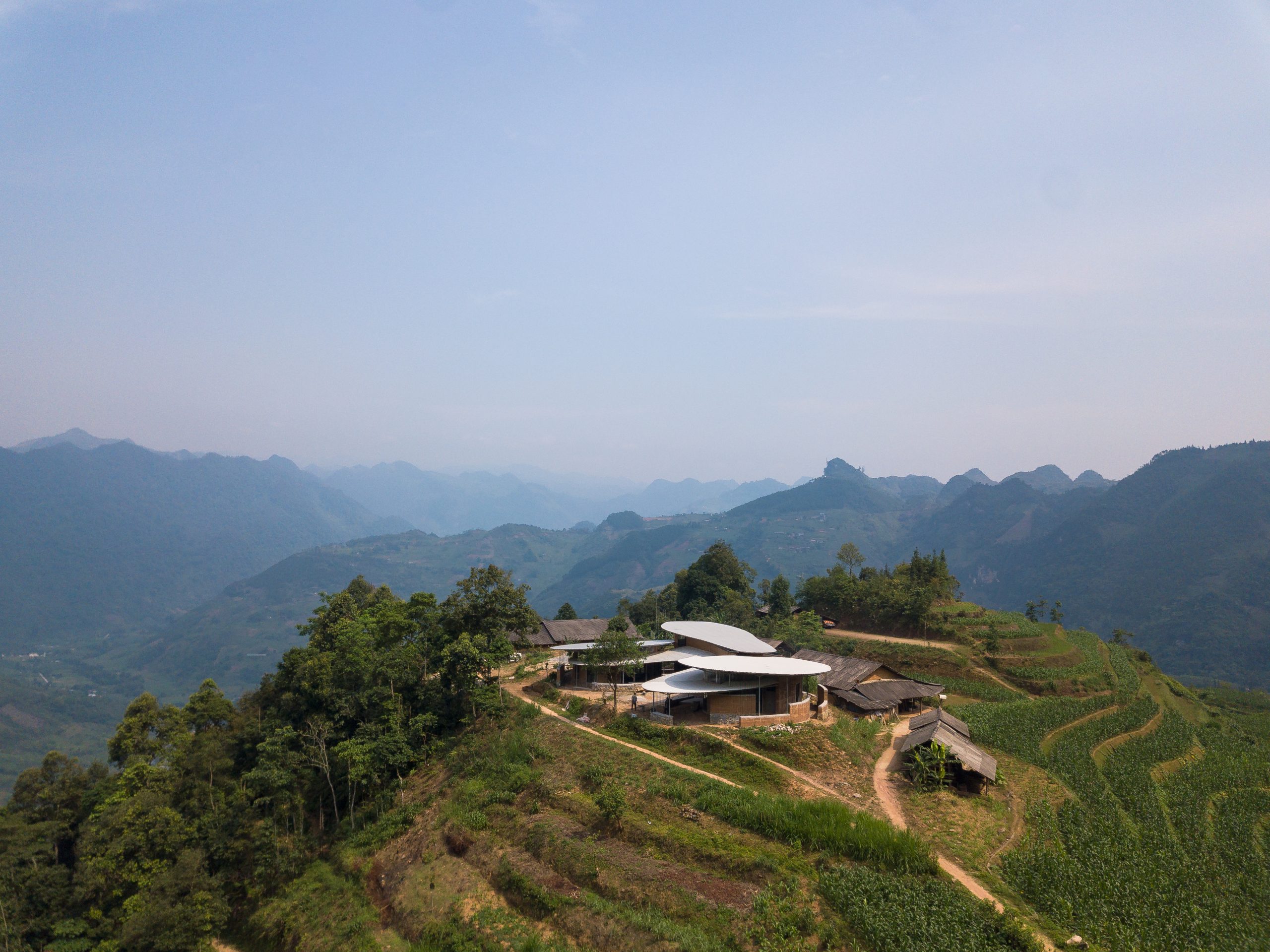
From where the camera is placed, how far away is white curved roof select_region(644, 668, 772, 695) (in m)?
33.4

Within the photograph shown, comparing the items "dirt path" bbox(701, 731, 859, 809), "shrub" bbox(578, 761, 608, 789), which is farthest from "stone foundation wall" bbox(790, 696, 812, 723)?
"shrub" bbox(578, 761, 608, 789)

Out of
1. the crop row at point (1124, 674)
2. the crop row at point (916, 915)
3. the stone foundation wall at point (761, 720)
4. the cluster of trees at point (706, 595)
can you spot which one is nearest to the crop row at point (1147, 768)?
the crop row at point (1124, 674)

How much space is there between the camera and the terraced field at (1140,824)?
66.5 feet

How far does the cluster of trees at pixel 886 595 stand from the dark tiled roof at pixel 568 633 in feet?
89.2

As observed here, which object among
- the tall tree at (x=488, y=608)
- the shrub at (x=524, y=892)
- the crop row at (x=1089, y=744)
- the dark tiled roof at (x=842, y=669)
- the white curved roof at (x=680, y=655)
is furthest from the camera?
the dark tiled roof at (x=842, y=669)

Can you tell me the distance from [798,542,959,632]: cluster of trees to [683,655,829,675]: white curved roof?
33.4 metres

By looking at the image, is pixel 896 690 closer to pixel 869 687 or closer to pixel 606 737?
pixel 869 687

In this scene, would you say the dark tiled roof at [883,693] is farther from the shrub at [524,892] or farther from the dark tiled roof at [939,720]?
the shrub at [524,892]

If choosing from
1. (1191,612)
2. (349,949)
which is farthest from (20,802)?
(1191,612)

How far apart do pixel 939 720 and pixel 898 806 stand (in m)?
8.56

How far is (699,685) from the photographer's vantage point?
1361 inches

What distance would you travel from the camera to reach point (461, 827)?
27.7 m

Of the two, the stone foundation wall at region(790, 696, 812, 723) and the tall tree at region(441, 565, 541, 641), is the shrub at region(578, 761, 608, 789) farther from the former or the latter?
the tall tree at region(441, 565, 541, 641)

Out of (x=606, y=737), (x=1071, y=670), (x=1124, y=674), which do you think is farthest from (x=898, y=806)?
(x=1124, y=674)
